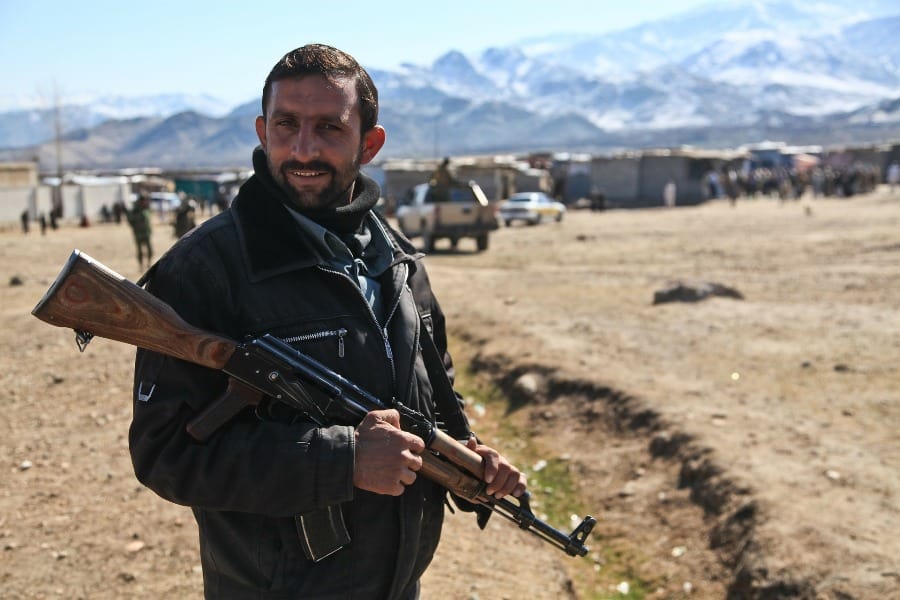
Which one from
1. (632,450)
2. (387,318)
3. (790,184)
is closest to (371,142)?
(387,318)

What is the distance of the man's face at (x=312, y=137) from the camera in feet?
6.92

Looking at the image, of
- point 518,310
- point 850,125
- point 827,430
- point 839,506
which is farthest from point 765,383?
point 850,125

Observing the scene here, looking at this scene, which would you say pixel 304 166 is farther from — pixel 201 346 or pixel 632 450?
pixel 632 450

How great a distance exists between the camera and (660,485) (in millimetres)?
5836

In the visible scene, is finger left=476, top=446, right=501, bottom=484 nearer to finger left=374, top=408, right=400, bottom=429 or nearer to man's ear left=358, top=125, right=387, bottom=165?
finger left=374, top=408, right=400, bottom=429

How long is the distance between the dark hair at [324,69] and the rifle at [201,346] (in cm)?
57

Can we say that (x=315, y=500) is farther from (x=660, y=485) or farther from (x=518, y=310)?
(x=518, y=310)

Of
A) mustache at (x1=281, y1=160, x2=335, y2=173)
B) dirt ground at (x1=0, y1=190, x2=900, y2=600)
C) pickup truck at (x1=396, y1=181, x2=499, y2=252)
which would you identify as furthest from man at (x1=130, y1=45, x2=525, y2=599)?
pickup truck at (x1=396, y1=181, x2=499, y2=252)

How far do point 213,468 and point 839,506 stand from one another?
4053 mm

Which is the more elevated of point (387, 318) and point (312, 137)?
point (312, 137)

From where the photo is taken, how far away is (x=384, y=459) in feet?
6.45

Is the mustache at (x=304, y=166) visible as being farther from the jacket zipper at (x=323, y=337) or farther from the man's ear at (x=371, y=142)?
the jacket zipper at (x=323, y=337)

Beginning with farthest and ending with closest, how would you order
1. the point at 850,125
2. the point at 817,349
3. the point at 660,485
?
the point at 850,125, the point at 817,349, the point at 660,485

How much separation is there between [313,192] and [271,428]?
56 centimetres
